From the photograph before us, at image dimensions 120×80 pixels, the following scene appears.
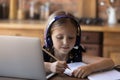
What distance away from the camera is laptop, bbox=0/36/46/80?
3.71ft

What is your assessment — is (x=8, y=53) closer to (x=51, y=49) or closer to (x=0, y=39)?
(x=0, y=39)

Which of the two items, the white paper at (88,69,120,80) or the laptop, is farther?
the white paper at (88,69,120,80)

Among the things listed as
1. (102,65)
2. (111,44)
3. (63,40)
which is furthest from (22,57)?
(111,44)

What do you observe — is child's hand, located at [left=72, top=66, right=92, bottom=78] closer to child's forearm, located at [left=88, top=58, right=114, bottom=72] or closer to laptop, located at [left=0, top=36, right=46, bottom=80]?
child's forearm, located at [left=88, top=58, right=114, bottom=72]

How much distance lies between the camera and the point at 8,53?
1.18m

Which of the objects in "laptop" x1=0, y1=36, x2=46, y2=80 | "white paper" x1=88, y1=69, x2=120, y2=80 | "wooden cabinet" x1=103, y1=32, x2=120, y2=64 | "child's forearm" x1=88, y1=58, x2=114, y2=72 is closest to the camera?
"laptop" x1=0, y1=36, x2=46, y2=80

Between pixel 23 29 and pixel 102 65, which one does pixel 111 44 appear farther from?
pixel 102 65

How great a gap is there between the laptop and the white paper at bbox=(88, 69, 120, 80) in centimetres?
24

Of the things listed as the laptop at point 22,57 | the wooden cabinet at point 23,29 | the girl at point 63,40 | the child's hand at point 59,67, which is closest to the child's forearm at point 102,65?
the girl at point 63,40

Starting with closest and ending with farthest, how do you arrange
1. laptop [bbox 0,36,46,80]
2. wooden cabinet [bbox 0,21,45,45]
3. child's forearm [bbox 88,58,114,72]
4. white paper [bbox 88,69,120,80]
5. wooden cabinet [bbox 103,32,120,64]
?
laptop [bbox 0,36,46,80] < white paper [bbox 88,69,120,80] < child's forearm [bbox 88,58,114,72] < wooden cabinet [bbox 103,32,120,64] < wooden cabinet [bbox 0,21,45,45]

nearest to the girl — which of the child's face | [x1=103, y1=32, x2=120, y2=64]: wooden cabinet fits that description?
the child's face

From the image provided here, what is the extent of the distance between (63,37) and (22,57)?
0.32 metres

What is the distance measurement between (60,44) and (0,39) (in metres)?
0.36

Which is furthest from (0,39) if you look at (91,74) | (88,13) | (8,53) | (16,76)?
(88,13)
